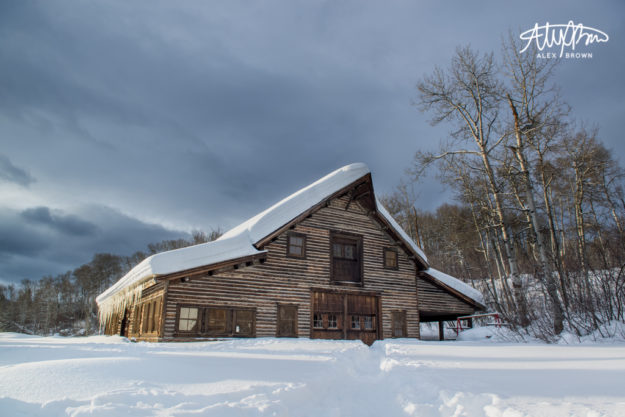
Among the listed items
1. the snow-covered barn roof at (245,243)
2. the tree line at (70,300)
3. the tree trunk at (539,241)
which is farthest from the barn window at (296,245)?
the tree line at (70,300)

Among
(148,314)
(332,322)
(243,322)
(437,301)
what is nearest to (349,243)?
(332,322)

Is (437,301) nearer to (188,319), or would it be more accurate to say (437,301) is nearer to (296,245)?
(296,245)

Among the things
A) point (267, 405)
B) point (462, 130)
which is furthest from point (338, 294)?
point (267, 405)

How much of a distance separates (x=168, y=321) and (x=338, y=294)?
800 centimetres

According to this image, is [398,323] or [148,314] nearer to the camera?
[148,314]

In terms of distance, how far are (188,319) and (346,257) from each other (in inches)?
331

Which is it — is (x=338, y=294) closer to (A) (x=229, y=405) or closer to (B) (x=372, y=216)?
(B) (x=372, y=216)

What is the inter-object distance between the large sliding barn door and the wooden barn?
49mm

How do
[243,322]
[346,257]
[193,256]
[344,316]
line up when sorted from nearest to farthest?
[193,256], [243,322], [344,316], [346,257]

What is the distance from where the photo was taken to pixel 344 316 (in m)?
18.4

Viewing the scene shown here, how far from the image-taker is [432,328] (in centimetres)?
3712

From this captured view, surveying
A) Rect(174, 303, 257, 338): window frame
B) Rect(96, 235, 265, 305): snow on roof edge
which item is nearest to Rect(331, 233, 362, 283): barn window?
Rect(96, 235, 265, 305): snow on roof edge

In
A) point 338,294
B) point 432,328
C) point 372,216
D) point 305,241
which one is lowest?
point 432,328

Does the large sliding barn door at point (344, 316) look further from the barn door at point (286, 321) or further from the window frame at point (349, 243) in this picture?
the barn door at point (286, 321)
